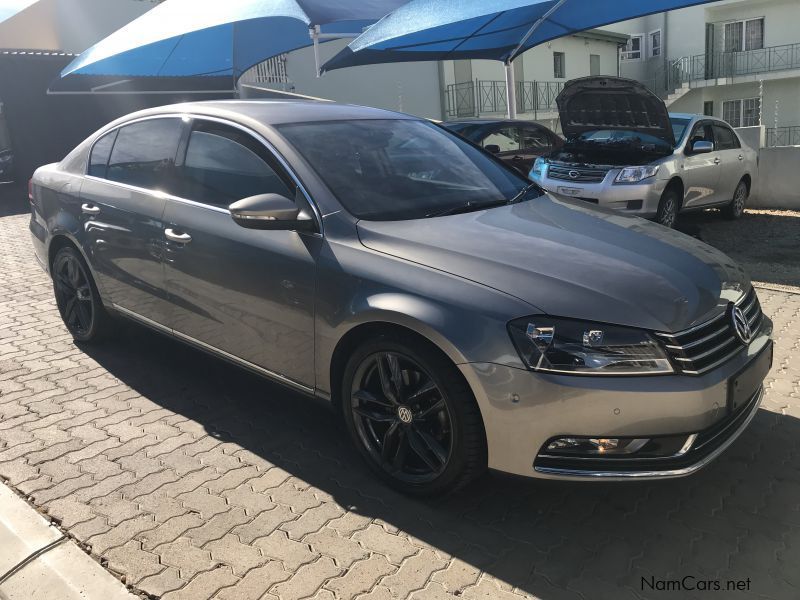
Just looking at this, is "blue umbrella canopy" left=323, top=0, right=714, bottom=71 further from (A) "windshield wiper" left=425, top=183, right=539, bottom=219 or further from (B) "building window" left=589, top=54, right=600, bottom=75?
(B) "building window" left=589, top=54, right=600, bottom=75

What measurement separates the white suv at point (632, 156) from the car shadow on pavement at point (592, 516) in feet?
16.0

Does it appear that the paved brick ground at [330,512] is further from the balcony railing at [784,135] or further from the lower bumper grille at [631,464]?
the balcony railing at [784,135]

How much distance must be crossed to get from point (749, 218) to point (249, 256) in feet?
30.3

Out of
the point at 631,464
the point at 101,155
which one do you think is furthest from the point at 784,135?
the point at 631,464

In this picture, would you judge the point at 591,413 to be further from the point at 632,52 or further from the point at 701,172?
the point at 632,52

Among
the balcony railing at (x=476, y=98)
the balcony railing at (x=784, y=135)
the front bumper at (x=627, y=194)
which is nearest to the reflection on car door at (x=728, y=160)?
the front bumper at (x=627, y=194)

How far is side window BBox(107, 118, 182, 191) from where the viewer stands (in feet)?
13.2

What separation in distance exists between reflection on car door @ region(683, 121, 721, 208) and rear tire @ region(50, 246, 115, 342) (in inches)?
281

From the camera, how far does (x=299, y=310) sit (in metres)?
3.19

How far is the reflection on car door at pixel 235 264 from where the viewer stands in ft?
10.6

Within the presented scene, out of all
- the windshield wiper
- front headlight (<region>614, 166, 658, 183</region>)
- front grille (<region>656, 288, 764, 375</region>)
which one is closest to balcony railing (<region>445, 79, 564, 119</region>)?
front headlight (<region>614, 166, 658, 183</region>)

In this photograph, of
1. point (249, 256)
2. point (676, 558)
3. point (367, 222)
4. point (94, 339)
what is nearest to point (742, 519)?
point (676, 558)

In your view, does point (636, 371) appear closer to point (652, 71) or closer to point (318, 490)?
point (318, 490)

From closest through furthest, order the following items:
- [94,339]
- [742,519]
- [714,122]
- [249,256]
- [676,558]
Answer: [676,558] → [742,519] → [249,256] → [94,339] → [714,122]
